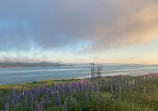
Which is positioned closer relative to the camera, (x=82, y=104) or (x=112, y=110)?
(x=112, y=110)

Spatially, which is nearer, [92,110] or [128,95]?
[92,110]

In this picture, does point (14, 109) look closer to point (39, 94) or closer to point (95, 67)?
point (39, 94)

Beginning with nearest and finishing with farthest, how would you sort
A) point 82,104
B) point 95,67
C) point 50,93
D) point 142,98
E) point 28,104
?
point 82,104 < point 28,104 < point 142,98 < point 50,93 < point 95,67

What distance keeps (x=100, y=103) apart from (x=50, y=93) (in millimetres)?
3251

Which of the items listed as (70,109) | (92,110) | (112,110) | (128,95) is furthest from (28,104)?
(128,95)

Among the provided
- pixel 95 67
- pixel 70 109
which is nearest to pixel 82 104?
pixel 70 109

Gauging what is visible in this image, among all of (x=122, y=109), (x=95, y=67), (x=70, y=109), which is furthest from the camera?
(x=95, y=67)

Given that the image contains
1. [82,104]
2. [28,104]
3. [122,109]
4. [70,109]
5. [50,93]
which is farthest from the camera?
[50,93]

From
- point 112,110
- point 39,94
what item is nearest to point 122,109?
point 112,110

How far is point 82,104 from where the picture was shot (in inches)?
246

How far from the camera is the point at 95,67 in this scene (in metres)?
24.5

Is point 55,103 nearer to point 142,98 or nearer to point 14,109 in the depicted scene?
point 14,109

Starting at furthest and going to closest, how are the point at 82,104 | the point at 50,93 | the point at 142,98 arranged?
1. the point at 50,93
2. the point at 142,98
3. the point at 82,104

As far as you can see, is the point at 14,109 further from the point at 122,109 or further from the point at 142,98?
the point at 142,98
